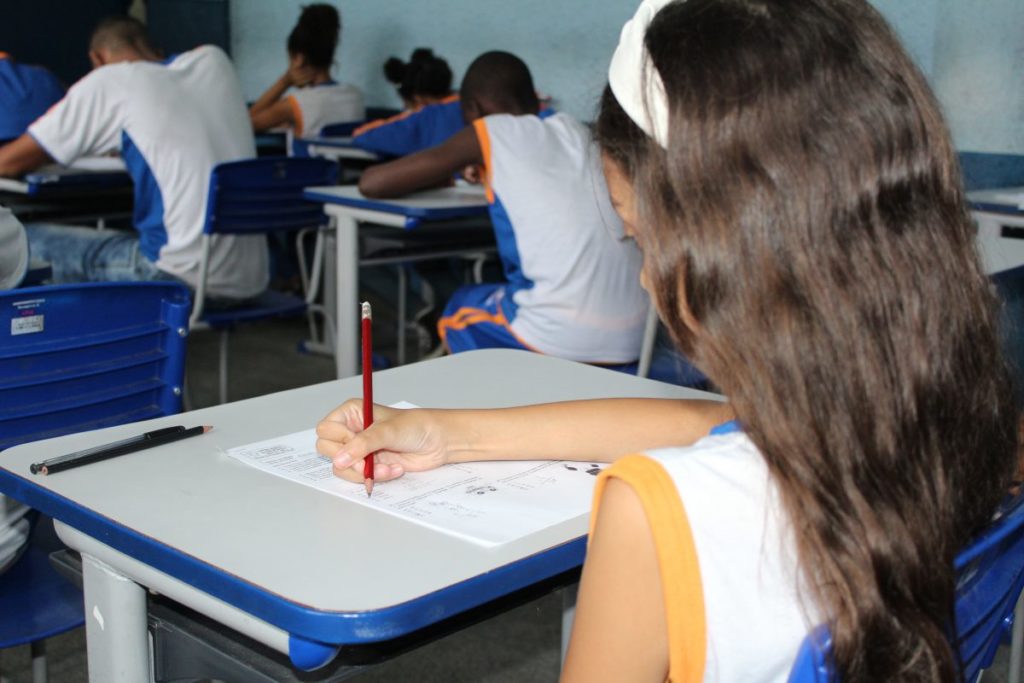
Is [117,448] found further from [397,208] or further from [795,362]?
[397,208]

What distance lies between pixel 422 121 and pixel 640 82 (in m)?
4.32

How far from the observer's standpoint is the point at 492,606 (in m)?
1.12

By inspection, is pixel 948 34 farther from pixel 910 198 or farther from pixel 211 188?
pixel 910 198

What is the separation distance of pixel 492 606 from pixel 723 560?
0.40 m

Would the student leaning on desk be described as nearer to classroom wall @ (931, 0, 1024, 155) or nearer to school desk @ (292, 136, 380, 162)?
classroom wall @ (931, 0, 1024, 155)

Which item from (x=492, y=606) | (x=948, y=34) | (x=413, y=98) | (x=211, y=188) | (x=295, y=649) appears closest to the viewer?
(x=295, y=649)

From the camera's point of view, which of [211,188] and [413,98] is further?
[413,98]

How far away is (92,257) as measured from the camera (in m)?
3.23

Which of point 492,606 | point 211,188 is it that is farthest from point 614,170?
point 211,188

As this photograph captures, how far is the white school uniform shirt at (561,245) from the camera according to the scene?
2.72 m

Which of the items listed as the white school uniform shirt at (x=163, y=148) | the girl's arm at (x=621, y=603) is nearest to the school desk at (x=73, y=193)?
the white school uniform shirt at (x=163, y=148)

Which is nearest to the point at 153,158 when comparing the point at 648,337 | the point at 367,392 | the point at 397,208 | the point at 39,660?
the point at 397,208

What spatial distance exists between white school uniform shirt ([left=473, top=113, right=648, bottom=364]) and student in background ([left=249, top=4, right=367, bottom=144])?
3201mm

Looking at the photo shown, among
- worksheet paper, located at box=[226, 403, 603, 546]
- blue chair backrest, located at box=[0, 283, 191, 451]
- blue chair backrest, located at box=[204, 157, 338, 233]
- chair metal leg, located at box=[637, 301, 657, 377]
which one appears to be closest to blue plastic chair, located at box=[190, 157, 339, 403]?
blue chair backrest, located at box=[204, 157, 338, 233]
